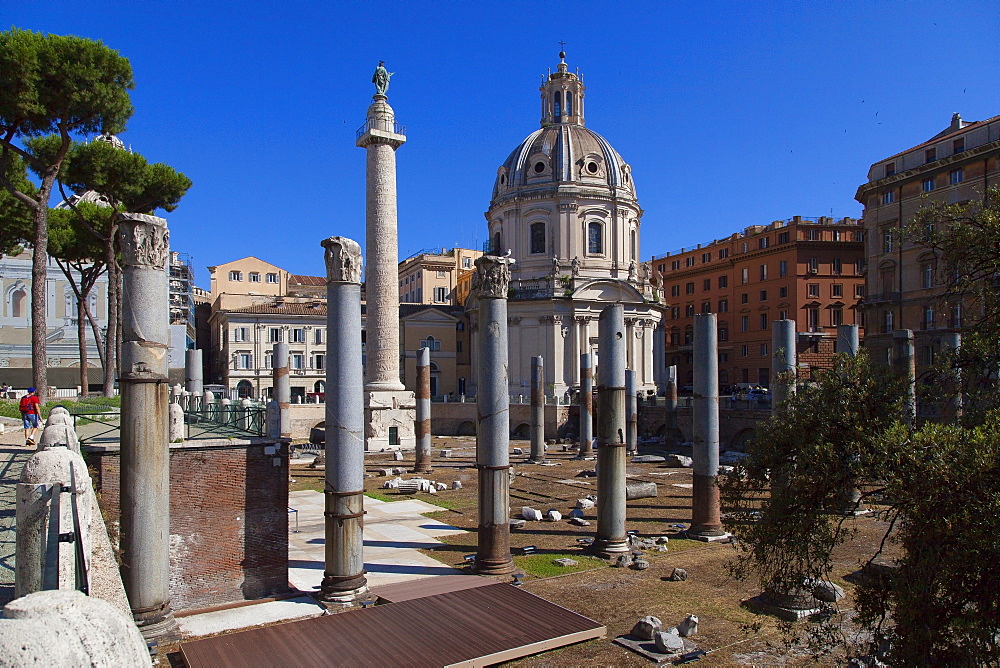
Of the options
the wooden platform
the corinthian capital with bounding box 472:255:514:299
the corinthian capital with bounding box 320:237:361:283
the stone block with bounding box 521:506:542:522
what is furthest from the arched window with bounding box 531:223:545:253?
the wooden platform

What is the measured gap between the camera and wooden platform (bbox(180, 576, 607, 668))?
28.6 feet

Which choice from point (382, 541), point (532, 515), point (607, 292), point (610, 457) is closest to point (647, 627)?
point (610, 457)

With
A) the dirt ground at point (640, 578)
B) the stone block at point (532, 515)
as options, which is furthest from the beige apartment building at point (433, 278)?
the stone block at point (532, 515)

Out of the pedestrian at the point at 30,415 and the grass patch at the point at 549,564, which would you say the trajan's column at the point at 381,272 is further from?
the grass patch at the point at 549,564

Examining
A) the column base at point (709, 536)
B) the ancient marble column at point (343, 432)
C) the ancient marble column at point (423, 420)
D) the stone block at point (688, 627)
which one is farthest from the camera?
the ancient marble column at point (423, 420)

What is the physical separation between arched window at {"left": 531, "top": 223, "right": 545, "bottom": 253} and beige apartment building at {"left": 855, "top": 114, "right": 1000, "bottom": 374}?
61.1 ft

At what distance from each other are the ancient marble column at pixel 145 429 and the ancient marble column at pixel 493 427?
515cm

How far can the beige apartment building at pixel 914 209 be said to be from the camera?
33406mm

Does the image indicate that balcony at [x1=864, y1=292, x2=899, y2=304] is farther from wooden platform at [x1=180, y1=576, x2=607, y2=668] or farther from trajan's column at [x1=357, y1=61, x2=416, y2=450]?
wooden platform at [x1=180, y1=576, x2=607, y2=668]

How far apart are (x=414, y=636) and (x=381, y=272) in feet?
78.3

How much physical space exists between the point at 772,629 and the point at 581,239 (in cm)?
4000

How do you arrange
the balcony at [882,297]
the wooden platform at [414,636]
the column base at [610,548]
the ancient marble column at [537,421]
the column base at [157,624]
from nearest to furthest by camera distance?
the wooden platform at [414,636] → the column base at [157,624] → the column base at [610,548] → the ancient marble column at [537,421] → the balcony at [882,297]

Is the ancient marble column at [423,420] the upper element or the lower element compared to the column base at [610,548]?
upper

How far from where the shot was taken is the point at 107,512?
9.97 m
